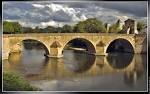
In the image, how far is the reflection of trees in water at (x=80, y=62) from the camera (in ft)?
24.2

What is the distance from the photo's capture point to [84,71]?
23.2 ft

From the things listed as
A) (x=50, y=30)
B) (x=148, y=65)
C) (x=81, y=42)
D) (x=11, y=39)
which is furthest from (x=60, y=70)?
(x=148, y=65)

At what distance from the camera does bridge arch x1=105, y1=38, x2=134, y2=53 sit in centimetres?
Answer: 882

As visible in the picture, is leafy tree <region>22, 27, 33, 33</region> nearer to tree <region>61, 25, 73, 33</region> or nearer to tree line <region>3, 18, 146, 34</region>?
tree line <region>3, 18, 146, 34</region>

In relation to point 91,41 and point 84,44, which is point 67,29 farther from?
point 84,44

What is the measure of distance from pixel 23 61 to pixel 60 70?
127 cm

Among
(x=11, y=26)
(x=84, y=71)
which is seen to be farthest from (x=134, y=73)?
(x=11, y=26)

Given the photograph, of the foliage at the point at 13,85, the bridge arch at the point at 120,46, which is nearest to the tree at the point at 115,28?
the bridge arch at the point at 120,46

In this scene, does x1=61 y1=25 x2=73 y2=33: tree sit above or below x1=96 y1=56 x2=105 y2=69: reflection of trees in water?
above

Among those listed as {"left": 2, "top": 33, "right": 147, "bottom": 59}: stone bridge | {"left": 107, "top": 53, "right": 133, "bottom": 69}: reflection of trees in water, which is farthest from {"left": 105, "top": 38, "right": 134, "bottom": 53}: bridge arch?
{"left": 107, "top": 53, "right": 133, "bottom": 69}: reflection of trees in water

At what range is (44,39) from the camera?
870 cm

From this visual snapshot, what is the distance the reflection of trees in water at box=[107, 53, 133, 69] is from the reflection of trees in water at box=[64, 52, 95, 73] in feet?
1.34

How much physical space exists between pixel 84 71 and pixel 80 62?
44.3 inches

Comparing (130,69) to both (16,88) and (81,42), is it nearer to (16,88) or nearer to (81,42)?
(81,42)
